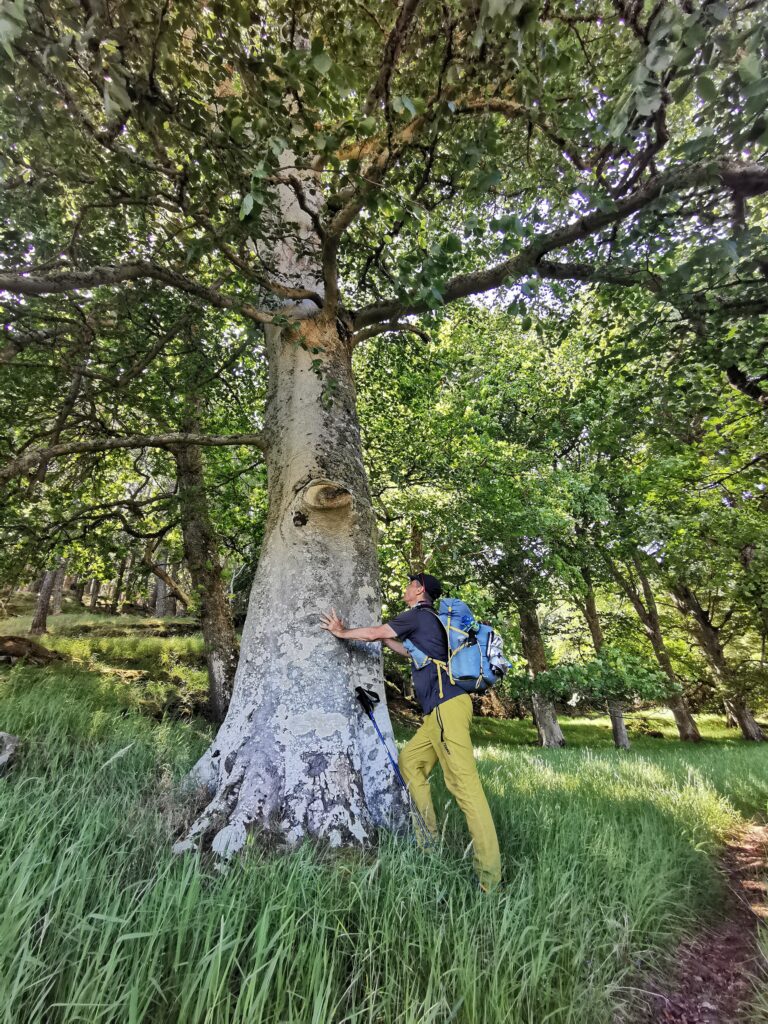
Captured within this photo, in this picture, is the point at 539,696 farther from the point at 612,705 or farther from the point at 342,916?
the point at 342,916

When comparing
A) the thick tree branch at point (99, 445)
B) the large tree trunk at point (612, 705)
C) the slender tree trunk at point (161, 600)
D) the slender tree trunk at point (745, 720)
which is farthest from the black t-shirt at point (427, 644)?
the slender tree trunk at point (745, 720)

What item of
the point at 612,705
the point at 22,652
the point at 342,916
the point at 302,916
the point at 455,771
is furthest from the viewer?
the point at 612,705

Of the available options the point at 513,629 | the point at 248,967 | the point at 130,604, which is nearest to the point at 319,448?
the point at 248,967

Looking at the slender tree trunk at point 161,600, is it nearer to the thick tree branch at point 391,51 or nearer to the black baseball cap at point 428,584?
the black baseball cap at point 428,584

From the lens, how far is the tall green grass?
1.38 metres

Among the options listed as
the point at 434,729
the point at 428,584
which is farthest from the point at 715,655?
the point at 434,729

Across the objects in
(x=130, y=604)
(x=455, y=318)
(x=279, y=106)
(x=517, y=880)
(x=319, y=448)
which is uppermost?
(x=455, y=318)

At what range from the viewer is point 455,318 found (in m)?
10.6

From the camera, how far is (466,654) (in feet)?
10.7

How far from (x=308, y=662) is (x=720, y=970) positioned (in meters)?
2.76

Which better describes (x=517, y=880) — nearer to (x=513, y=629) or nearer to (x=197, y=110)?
(x=197, y=110)

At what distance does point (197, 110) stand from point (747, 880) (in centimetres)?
634

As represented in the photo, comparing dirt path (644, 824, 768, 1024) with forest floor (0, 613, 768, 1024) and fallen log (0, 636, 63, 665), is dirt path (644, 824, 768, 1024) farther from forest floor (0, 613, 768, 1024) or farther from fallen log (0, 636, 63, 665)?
fallen log (0, 636, 63, 665)

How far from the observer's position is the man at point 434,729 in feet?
9.51
